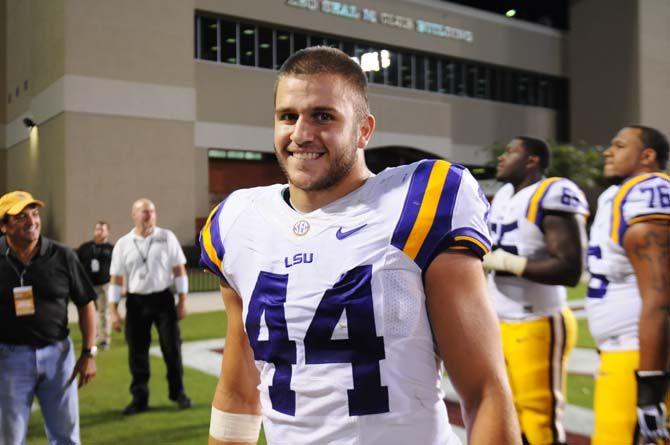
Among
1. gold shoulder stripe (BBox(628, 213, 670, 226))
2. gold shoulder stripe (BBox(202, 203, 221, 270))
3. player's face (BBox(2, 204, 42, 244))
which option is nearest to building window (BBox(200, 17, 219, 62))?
player's face (BBox(2, 204, 42, 244))

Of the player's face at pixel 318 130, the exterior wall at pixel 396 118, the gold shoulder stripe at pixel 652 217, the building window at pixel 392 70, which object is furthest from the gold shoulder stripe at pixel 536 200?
the building window at pixel 392 70

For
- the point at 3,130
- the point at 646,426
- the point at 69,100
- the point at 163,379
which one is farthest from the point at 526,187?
the point at 3,130

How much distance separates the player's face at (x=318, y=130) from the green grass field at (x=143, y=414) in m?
4.25

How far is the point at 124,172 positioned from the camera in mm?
21766

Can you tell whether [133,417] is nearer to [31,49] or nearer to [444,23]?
[31,49]

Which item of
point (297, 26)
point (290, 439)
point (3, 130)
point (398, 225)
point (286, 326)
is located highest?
point (297, 26)

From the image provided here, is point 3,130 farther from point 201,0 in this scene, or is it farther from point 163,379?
point 163,379

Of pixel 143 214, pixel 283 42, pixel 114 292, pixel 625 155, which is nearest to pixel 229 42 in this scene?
pixel 283 42

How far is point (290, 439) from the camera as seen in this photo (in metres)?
1.91

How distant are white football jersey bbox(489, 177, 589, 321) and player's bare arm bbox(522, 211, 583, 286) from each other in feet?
0.21

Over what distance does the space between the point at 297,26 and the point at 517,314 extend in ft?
72.3

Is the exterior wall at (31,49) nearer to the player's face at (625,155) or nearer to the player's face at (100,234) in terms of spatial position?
the player's face at (100,234)

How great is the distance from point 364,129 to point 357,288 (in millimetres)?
534

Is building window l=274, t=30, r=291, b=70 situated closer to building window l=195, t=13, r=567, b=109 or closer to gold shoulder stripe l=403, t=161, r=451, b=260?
building window l=195, t=13, r=567, b=109
